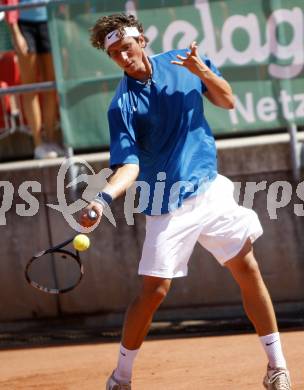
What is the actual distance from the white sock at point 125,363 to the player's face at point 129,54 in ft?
5.24

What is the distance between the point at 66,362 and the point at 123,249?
4.51ft

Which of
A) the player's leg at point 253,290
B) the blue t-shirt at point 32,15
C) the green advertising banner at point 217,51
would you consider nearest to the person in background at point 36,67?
the blue t-shirt at point 32,15

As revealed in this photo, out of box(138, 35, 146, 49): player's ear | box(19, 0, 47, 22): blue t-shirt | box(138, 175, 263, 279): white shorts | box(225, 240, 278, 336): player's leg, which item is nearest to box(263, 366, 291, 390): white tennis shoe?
box(225, 240, 278, 336): player's leg

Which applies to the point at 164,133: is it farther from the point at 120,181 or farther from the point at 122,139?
the point at 120,181

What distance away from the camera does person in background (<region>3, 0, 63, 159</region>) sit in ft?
28.9

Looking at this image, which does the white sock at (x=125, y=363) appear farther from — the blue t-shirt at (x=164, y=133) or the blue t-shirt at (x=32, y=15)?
the blue t-shirt at (x=32, y=15)

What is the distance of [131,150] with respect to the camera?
5438 mm

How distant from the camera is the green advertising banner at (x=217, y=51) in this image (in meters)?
8.04

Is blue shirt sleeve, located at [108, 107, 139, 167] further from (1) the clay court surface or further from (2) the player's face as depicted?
(1) the clay court surface

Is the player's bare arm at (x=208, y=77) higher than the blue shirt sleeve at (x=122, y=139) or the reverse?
higher

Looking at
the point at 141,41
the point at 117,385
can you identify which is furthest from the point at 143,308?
the point at 141,41

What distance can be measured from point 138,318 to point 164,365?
1491mm

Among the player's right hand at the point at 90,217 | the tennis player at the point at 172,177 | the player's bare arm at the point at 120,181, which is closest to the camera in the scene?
the player's right hand at the point at 90,217

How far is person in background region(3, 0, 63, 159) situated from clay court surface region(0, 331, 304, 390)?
201 centimetres
